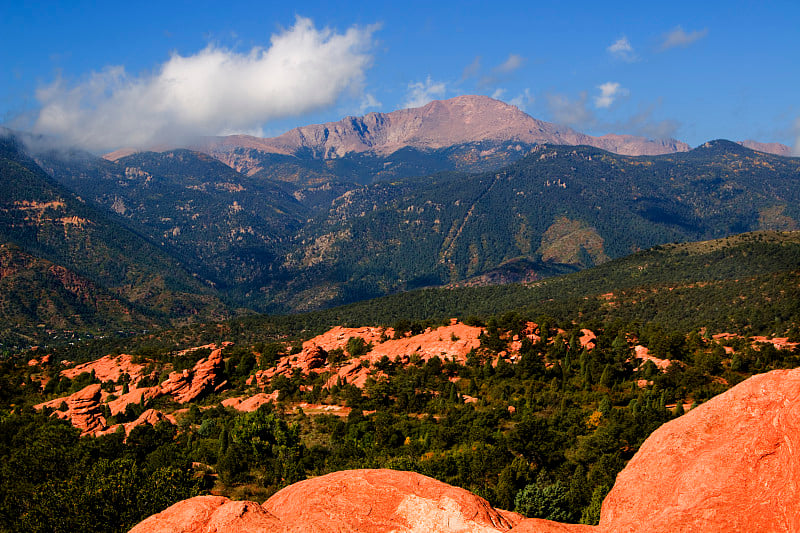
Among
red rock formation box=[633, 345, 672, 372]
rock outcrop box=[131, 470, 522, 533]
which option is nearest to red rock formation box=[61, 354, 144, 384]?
red rock formation box=[633, 345, 672, 372]

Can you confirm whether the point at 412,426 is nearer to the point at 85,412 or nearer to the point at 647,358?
the point at 85,412

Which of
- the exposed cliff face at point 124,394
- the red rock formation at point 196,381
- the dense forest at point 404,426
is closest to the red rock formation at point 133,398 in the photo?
the exposed cliff face at point 124,394

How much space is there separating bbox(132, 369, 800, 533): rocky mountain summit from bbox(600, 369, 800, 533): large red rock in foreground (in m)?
0.04

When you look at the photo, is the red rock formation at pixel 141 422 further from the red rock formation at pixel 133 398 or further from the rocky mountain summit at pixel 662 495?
the rocky mountain summit at pixel 662 495

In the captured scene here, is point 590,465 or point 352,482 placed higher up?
point 352,482

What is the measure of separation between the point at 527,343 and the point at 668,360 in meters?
32.1

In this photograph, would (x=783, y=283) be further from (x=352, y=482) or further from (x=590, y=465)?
(x=352, y=482)

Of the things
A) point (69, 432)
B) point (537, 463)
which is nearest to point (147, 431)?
point (69, 432)

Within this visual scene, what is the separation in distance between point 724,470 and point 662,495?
264 cm

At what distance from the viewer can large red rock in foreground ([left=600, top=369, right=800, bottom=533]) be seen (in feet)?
60.1

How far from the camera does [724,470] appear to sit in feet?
64.6

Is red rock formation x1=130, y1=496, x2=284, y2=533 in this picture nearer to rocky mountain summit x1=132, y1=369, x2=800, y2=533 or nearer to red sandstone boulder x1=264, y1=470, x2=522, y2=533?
rocky mountain summit x1=132, y1=369, x2=800, y2=533

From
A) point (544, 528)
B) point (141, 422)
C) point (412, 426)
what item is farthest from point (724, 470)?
point (141, 422)

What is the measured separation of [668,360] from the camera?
399 feet
